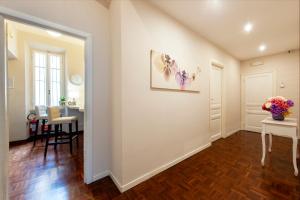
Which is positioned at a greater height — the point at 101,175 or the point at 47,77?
the point at 47,77

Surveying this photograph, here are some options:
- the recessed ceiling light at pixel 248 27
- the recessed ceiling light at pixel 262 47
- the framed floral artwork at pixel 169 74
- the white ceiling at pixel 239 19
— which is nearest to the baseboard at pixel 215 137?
the framed floral artwork at pixel 169 74

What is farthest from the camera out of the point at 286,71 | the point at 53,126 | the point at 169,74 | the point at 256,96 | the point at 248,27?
Result: the point at 256,96

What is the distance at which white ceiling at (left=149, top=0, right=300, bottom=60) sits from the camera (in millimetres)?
1909

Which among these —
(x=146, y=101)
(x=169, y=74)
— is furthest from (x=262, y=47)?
(x=146, y=101)

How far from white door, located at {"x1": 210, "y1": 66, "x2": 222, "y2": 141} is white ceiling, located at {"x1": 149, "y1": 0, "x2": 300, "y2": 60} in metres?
0.83

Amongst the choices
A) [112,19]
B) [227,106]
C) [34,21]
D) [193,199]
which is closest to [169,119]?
[193,199]

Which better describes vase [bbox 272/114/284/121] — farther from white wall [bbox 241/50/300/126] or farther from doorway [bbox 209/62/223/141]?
white wall [bbox 241/50/300/126]

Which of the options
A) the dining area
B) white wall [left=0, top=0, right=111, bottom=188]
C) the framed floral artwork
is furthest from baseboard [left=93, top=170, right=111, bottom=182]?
the framed floral artwork

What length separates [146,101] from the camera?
1.81 metres

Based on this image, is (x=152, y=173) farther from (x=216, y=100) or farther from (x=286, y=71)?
(x=286, y=71)

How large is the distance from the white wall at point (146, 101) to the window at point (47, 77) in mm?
3441

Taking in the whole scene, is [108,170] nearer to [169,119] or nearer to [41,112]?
[169,119]

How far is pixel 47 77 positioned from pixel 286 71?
7.53m

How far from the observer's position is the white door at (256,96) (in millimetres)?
4211
